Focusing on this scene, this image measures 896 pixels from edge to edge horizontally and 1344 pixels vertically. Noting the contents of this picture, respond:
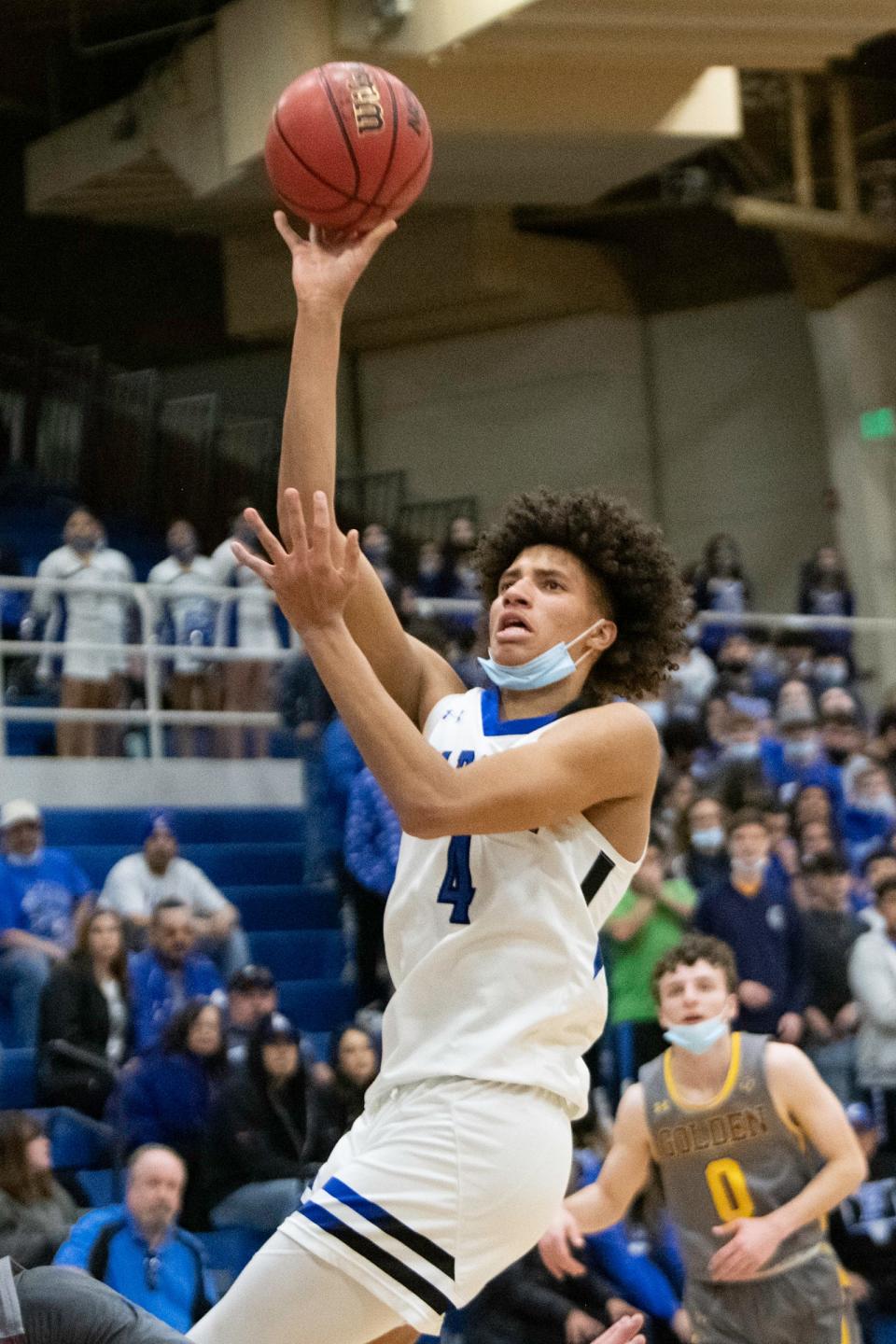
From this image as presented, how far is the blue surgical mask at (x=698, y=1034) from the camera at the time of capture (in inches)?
221

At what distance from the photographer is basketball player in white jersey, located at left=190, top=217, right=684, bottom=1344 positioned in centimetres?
312

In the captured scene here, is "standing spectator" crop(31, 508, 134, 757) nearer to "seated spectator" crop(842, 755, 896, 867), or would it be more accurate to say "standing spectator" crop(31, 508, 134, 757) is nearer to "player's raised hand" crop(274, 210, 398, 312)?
"seated spectator" crop(842, 755, 896, 867)

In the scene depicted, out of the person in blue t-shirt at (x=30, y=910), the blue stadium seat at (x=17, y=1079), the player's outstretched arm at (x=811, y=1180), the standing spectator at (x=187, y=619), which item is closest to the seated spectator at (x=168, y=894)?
the person in blue t-shirt at (x=30, y=910)

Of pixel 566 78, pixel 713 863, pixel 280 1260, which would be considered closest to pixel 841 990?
pixel 713 863

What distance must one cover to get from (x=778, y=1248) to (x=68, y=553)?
647 cm

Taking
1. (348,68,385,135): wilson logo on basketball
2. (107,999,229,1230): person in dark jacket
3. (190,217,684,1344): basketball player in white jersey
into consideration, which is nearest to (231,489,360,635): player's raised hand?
(190,217,684,1344): basketball player in white jersey

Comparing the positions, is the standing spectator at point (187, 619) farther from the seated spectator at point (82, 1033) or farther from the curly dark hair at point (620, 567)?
the curly dark hair at point (620, 567)

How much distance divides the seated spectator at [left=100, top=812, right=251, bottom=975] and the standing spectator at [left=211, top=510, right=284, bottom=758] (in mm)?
2517

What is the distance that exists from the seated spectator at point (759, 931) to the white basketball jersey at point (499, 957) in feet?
15.4

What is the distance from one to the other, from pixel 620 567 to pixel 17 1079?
5103mm

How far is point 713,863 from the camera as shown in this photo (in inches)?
346

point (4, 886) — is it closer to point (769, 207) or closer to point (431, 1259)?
point (431, 1259)


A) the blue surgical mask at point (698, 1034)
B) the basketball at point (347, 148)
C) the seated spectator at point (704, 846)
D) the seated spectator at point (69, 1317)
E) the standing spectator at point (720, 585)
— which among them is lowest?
the seated spectator at point (69, 1317)

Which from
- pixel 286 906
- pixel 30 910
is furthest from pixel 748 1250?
pixel 286 906
